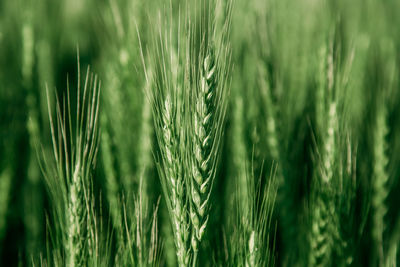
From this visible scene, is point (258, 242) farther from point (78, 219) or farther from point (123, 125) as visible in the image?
point (123, 125)

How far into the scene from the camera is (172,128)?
2.78 ft

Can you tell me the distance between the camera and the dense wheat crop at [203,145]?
88 centimetres

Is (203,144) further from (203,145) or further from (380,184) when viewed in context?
(380,184)

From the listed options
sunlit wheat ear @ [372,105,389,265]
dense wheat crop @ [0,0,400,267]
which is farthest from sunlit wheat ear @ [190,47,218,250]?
sunlit wheat ear @ [372,105,389,265]

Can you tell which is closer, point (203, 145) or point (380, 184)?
point (203, 145)

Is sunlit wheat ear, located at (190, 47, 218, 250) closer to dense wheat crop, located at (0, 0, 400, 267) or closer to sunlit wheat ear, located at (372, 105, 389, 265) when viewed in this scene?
dense wheat crop, located at (0, 0, 400, 267)

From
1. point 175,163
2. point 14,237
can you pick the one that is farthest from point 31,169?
point 175,163

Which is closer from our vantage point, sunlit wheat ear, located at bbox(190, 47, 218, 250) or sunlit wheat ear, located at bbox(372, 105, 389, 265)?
sunlit wheat ear, located at bbox(190, 47, 218, 250)

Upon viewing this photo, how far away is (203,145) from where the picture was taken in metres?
0.85

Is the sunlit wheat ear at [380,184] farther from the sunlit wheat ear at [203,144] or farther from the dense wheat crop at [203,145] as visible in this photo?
the sunlit wheat ear at [203,144]

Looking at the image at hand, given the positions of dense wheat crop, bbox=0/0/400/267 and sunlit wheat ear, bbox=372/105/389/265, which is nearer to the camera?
dense wheat crop, bbox=0/0/400/267

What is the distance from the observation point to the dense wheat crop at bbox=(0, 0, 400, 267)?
2.88 feet

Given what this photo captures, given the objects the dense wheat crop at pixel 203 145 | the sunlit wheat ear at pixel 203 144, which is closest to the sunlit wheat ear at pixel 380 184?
the dense wheat crop at pixel 203 145

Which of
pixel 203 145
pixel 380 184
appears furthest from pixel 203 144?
pixel 380 184
